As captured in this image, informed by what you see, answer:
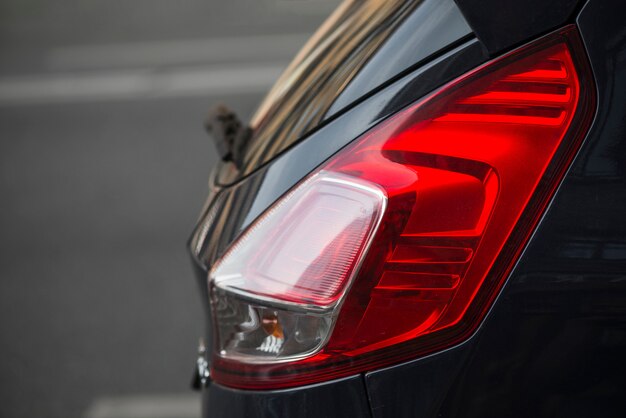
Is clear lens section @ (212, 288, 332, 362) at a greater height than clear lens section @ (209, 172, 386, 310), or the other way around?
clear lens section @ (209, 172, 386, 310)

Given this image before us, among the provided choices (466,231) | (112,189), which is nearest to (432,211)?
(466,231)

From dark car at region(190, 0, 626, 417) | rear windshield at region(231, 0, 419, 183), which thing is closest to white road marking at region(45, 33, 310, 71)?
rear windshield at region(231, 0, 419, 183)

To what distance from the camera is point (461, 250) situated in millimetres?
1167

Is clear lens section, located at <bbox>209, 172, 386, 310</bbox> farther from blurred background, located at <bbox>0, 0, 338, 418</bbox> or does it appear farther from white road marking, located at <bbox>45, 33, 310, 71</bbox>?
white road marking, located at <bbox>45, 33, 310, 71</bbox>

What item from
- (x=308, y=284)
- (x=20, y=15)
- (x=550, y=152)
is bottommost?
(x=308, y=284)

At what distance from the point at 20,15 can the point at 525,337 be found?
1238cm

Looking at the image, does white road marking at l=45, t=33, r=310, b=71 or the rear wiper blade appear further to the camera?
white road marking at l=45, t=33, r=310, b=71

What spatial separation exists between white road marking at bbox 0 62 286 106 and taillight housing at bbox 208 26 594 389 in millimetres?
6734

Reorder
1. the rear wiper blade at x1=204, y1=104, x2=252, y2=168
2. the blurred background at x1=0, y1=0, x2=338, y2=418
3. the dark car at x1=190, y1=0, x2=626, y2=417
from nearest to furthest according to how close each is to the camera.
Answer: the dark car at x1=190, y1=0, x2=626, y2=417 → the rear wiper blade at x1=204, y1=104, x2=252, y2=168 → the blurred background at x1=0, y1=0, x2=338, y2=418

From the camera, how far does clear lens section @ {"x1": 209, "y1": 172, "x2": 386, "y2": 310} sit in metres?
1.19

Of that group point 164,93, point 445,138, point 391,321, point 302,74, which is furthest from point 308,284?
point 164,93

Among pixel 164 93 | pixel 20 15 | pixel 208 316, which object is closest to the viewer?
pixel 208 316

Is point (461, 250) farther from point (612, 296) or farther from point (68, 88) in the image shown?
point (68, 88)

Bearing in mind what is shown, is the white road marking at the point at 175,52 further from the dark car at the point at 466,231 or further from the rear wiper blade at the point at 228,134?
the dark car at the point at 466,231
